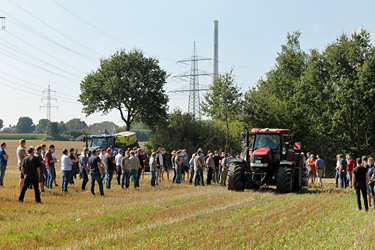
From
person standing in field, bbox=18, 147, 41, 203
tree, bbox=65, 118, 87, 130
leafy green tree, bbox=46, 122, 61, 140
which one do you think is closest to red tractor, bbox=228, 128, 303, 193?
person standing in field, bbox=18, 147, 41, 203

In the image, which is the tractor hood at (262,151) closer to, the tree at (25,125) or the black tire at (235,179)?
the black tire at (235,179)

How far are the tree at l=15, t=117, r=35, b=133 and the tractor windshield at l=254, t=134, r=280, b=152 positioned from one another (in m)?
130

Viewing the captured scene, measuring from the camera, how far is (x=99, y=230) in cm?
854

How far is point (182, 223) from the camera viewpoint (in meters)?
9.19

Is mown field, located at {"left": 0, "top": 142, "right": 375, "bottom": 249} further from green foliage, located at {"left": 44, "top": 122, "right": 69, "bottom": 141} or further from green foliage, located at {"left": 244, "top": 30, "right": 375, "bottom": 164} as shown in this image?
green foliage, located at {"left": 44, "top": 122, "right": 69, "bottom": 141}

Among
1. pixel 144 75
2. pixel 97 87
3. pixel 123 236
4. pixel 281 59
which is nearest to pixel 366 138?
pixel 281 59

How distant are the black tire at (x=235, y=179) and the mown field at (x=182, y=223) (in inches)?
81.1

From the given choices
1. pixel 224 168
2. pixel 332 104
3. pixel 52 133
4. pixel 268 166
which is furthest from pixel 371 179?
pixel 52 133

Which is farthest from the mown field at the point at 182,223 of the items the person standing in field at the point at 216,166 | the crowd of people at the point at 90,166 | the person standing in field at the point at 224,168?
the person standing in field at the point at 216,166

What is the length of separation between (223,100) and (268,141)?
15.7 metres

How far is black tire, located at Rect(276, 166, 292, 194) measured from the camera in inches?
611

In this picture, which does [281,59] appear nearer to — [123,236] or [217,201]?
[217,201]

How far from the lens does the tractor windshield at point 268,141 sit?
56.1 feet

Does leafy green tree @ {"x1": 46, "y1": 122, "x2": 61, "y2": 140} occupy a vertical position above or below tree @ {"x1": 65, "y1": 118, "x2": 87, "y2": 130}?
below
